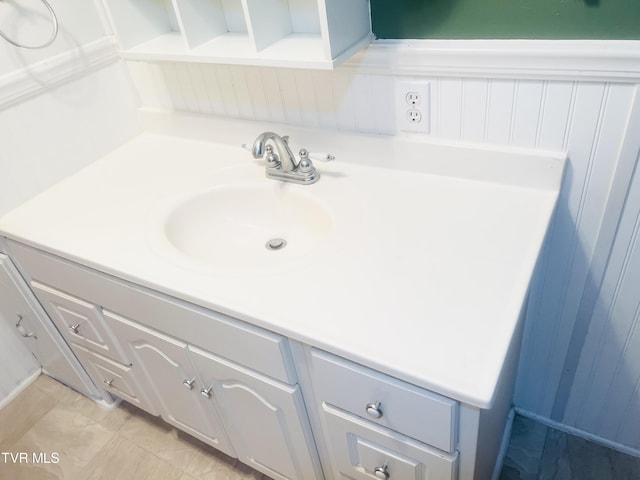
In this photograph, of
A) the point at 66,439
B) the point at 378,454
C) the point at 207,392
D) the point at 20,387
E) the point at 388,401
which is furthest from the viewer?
the point at 20,387

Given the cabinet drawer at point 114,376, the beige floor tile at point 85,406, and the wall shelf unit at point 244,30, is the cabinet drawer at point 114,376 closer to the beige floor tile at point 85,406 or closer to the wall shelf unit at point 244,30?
the beige floor tile at point 85,406

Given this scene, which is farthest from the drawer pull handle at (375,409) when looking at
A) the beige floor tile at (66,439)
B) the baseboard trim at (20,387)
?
the baseboard trim at (20,387)

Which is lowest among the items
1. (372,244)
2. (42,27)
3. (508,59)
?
(372,244)

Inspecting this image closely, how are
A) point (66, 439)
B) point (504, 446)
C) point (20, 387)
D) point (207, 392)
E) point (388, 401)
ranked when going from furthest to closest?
point (20, 387), point (66, 439), point (504, 446), point (207, 392), point (388, 401)

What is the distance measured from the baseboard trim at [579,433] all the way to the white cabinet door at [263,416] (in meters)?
0.68

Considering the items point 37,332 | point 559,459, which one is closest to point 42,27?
point 37,332

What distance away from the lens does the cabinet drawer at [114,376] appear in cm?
136

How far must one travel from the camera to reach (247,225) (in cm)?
125

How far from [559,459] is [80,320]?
1.36 meters

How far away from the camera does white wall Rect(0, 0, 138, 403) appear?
117 cm

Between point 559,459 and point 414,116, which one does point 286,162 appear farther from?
point 559,459

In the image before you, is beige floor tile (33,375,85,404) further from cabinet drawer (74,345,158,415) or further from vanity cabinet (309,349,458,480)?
vanity cabinet (309,349,458,480)

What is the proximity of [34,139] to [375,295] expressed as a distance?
1.00 meters

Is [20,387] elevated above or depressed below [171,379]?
below
